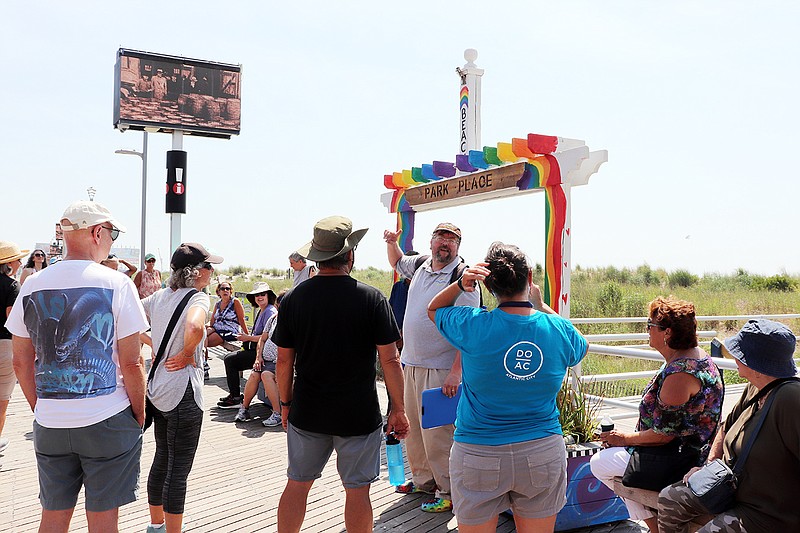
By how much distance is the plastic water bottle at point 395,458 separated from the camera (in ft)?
11.2

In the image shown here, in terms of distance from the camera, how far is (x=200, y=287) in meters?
3.36

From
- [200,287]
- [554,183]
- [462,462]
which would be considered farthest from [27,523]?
[554,183]

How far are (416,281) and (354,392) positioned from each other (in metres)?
1.32

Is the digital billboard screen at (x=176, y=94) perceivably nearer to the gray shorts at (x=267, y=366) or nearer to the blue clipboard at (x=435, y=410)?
the gray shorts at (x=267, y=366)

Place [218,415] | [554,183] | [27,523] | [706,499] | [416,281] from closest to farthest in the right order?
1. [706,499]
2. [27,523]
3. [416,281]
4. [554,183]
5. [218,415]

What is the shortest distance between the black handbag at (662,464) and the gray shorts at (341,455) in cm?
120

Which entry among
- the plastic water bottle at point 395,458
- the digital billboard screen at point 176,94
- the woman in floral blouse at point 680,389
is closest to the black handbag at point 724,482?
the woman in floral blouse at point 680,389

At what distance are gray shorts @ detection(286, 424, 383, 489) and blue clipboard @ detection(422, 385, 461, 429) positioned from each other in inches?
15.0

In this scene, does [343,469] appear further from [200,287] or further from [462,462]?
[200,287]

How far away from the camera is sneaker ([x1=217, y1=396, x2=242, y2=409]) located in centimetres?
712

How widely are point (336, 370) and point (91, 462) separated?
1046 mm

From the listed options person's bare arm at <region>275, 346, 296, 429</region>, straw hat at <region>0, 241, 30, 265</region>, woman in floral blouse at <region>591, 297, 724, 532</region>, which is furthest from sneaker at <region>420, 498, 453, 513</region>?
straw hat at <region>0, 241, 30, 265</region>

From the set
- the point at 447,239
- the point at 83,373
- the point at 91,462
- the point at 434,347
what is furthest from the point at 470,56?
the point at 91,462

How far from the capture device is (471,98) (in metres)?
7.09
